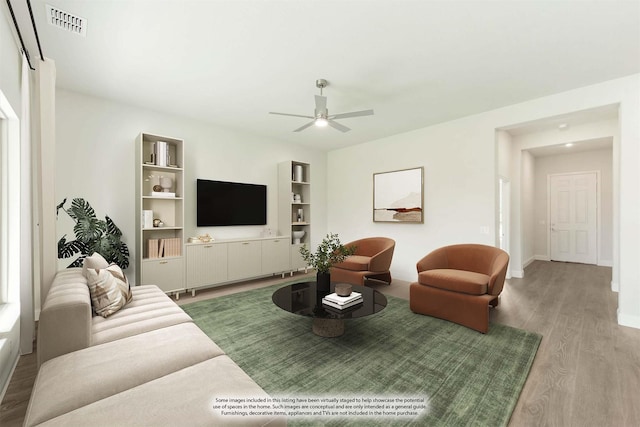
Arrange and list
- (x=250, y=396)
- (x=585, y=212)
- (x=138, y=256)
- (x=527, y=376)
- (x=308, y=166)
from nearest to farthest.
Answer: (x=250, y=396) < (x=527, y=376) < (x=138, y=256) < (x=308, y=166) < (x=585, y=212)

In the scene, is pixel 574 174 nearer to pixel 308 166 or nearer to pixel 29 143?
pixel 308 166

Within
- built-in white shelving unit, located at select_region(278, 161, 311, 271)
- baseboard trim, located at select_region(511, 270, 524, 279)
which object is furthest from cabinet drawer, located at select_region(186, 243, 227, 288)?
baseboard trim, located at select_region(511, 270, 524, 279)

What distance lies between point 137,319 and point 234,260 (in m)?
2.47

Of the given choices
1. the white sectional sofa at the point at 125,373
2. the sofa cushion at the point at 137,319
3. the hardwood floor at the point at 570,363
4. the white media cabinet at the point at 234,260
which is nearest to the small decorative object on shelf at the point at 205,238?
the white media cabinet at the point at 234,260

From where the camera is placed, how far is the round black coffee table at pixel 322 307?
237cm

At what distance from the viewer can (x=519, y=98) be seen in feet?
11.7

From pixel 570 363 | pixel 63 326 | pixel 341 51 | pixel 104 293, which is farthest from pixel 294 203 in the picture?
pixel 570 363

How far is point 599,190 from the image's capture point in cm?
612

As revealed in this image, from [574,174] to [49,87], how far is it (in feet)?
30.5

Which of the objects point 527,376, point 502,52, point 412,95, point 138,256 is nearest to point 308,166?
point 412,95

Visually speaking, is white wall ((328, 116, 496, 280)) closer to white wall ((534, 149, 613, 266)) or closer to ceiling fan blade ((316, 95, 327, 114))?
ceiling fan blade ((316, 95, 327, 114))

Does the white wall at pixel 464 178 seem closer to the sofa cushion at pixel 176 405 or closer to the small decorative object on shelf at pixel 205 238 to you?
the small decorative object on shelf at pixel 205 238

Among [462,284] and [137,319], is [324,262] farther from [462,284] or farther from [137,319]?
[137,319]

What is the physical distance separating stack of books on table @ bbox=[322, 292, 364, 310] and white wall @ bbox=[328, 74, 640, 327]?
8.35ft
